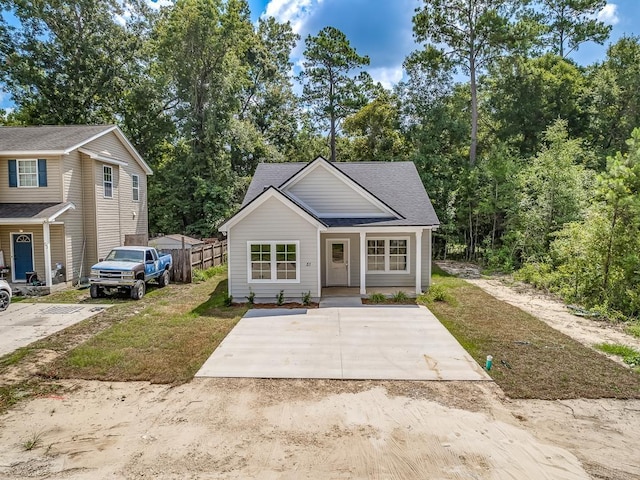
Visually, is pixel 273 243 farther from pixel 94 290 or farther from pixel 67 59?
pixel 67 59

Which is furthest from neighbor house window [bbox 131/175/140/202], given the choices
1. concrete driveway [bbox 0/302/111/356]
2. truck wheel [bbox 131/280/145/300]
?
concrete driveway [bbox 0/302/111/356]

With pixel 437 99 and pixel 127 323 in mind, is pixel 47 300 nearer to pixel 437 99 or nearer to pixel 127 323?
pixel 127 323

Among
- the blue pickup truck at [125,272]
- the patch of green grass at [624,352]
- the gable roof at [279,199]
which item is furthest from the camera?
the blue pickup truck at [125,272]

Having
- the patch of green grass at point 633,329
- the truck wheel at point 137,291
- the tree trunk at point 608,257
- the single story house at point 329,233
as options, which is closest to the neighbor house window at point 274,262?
the single story house at point 329,233

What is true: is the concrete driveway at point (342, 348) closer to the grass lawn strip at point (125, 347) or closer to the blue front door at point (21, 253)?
the grass lawn strip at point (125, 347)

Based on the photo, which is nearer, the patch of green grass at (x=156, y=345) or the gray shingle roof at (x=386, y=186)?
the patch of green grass at (x=156, y=345)

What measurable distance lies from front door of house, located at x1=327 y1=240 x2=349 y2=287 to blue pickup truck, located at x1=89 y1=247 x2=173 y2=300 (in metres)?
7.04

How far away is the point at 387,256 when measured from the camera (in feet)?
52.2

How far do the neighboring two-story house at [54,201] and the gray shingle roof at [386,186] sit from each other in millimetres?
7385

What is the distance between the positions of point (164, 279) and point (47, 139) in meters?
8.03

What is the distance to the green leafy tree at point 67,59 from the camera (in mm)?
27656

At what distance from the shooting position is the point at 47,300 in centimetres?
1395

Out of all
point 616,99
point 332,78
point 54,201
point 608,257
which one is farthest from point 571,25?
point 54,201

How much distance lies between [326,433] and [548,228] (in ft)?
58.4
